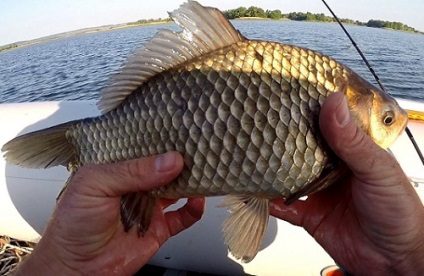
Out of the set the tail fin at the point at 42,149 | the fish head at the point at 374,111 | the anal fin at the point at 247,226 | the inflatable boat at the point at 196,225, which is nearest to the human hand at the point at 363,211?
the fish head at the point at 374,111

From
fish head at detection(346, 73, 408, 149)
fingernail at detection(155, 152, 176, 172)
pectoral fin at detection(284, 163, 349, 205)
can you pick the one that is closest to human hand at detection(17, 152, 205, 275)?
fingernail at detection(155, 152, 176, 172)

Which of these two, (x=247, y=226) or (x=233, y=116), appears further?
(x=247, y=226)

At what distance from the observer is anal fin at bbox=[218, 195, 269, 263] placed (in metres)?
1.92

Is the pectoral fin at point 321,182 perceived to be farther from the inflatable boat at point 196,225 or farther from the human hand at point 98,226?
→ the inflatable boat at point 196,225

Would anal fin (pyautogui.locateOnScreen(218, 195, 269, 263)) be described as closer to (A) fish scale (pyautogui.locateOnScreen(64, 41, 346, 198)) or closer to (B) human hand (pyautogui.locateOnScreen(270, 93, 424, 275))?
(A) fish scale (pyautogui.locateOnScreen(64, 41, 346, 198))

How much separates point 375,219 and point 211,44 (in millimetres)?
1077

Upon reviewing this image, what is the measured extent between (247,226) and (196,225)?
4.27 ft

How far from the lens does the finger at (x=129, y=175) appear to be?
66.7 inches

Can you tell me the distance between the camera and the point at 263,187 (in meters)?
1.77

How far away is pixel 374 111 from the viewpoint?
178 cm

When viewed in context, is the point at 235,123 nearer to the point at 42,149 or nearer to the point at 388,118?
the point at 388,118

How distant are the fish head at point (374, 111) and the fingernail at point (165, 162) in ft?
2.54

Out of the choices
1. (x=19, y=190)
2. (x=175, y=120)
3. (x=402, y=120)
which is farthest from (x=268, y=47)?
(x=19, y=190)

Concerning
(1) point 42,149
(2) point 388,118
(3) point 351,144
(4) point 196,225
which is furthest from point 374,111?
(4) point 196,225
